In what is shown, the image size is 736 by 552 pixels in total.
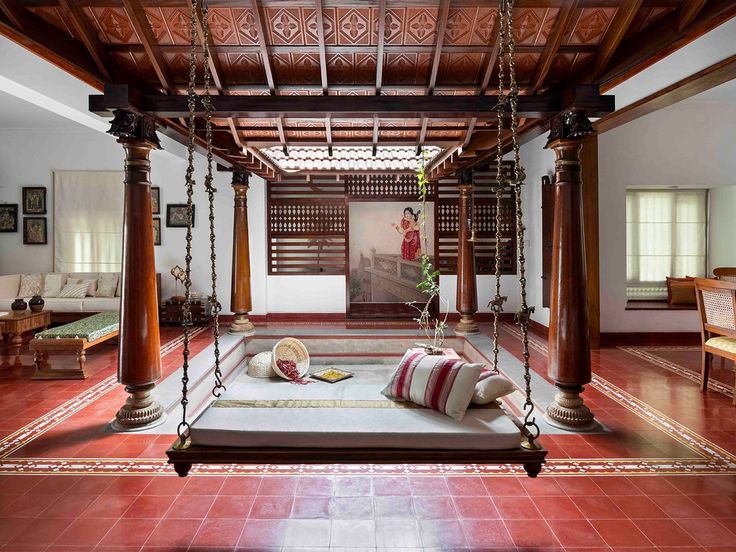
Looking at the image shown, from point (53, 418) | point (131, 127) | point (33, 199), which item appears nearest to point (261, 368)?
point (53, 418)

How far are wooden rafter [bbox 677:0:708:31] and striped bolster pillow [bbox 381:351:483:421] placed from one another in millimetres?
2636

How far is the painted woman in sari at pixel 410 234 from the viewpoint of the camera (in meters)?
9.81

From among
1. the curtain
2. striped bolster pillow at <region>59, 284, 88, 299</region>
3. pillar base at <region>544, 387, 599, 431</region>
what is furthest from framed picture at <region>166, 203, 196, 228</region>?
pillar base at <region>544, 387, 599, 431</region>

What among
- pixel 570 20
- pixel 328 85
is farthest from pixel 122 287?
pixel 570 20

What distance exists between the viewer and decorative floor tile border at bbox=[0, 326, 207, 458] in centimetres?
394

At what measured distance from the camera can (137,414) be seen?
4.19 m

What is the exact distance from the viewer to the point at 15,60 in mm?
3604

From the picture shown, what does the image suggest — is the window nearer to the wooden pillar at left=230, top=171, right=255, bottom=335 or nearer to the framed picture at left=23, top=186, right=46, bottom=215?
the wooden pillar at left=230, top=171, right=255, bottom=335

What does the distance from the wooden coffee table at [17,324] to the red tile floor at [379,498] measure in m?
3.19

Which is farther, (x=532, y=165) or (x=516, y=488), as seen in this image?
(x=532, y=165)

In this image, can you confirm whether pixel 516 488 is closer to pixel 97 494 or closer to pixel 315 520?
pixel 315 520

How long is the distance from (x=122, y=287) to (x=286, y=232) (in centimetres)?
576

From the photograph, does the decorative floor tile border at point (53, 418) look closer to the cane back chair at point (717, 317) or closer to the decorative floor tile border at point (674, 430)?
the decorative floor tile border at point (674, 430)

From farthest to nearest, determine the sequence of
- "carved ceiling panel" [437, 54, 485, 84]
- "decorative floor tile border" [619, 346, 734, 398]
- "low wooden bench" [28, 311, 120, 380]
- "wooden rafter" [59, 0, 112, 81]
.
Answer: "low wooden bench" [28, 311, 120, 380], "decorative floor tile border" [619, 346, 734, 398], "carved ceiling panel" [437, 54, 485, 84], "wooden rafter" [59, 0, 112, 81]
